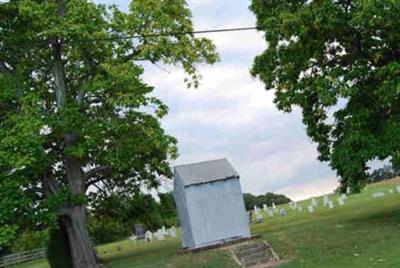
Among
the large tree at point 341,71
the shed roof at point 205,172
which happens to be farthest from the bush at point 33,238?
the large tree at point 341,71

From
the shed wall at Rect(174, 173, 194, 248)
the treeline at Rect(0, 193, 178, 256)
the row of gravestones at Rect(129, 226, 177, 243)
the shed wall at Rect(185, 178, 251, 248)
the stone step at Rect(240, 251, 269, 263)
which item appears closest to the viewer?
the stone step at Rect(240, 251, 269, 263)

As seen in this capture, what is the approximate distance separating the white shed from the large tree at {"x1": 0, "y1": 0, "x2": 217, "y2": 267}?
2038 millimetres

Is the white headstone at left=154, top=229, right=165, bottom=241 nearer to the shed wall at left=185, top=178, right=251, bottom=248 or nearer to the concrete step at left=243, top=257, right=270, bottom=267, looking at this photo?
the shed wall at left=185, top=178, right=251, bottom=248

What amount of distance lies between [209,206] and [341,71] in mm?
7166

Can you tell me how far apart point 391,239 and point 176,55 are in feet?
39.0

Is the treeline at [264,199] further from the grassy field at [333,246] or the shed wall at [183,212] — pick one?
the shed wall at [183,212]

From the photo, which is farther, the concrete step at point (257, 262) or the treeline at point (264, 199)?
the treeline at point (264, 199)

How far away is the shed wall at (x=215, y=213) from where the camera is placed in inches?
907

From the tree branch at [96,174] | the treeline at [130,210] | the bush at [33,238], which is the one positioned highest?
the tree branch at [96,174]

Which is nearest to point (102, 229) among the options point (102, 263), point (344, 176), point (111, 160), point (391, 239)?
point (102, 263)

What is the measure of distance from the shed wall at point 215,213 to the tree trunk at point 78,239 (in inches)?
184

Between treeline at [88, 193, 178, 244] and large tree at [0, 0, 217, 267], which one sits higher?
large tree at [0, 0, 217, 267]

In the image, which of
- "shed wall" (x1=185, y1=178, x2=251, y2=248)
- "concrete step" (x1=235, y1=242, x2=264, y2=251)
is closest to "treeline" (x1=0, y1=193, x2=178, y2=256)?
"shed wall" (x1=185, y1=178, x2=251, y2=248)

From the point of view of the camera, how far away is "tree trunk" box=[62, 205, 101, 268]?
25.1 metres
